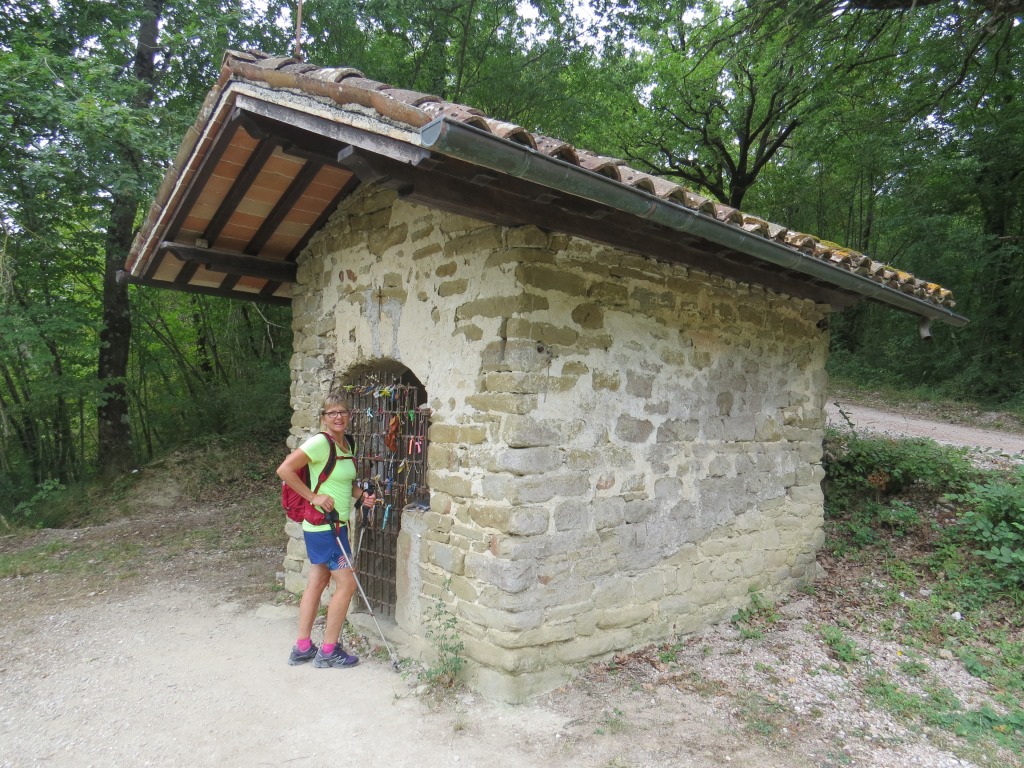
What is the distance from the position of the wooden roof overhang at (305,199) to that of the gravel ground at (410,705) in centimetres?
239

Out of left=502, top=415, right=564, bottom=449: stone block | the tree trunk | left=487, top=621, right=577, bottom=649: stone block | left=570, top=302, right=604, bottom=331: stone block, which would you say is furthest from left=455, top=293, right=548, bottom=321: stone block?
the tree trunk

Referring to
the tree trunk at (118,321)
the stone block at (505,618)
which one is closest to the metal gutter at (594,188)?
the stone block at (505,618)

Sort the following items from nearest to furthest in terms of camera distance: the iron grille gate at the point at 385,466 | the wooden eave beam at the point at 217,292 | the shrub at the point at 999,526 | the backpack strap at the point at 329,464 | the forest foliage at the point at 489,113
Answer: the backpack strap at the point at 329,464
the iron grille gate at the point at 385,466
the shrub at the point at 999,526
the wooden eave beam at the point at 217,292
the forest foliage at the point at 489,113

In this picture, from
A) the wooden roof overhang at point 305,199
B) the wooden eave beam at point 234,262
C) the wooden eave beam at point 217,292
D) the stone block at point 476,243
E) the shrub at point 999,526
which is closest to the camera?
the wooden roof overhang at point 305,199

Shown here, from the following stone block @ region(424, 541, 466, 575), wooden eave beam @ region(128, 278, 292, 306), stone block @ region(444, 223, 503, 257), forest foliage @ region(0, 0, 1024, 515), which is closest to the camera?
stone block @ region(444, 223, 503, 257)

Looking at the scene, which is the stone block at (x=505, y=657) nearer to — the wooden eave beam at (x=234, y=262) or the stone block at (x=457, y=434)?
the stone block at (x=457, y=434)

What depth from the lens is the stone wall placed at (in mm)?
3168

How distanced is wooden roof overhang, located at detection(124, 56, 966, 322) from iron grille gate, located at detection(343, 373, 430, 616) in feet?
4.46

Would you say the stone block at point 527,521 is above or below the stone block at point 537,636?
above

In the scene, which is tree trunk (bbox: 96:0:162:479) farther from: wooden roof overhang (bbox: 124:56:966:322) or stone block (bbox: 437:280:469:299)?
stone block (bbox: 437:280:469:299)

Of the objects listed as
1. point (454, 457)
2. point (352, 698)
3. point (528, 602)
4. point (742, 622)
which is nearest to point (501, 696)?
point (528, 602)

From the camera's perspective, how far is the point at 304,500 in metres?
3.53

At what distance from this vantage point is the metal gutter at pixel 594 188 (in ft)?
7.15

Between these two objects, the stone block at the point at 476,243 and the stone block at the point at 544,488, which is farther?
the stone block at the point at 476,243
